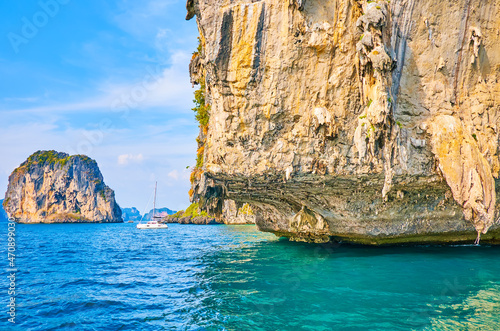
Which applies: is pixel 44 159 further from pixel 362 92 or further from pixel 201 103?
pixel 362 92

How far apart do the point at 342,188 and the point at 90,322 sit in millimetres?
13524

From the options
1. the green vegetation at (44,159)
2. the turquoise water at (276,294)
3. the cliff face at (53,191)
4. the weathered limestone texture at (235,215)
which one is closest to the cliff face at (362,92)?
the turquoise water at (276,294)

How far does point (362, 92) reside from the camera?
14.4 m

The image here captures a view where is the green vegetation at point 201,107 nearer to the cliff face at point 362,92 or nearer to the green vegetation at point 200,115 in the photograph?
the green vegetation at point 200,115

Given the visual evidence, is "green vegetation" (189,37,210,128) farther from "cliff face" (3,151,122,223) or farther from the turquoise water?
"cliff face" (3,151,122,223)

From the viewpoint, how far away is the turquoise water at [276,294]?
879 cm

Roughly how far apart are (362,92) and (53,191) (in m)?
134

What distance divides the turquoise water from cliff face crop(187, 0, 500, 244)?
3.95 meters

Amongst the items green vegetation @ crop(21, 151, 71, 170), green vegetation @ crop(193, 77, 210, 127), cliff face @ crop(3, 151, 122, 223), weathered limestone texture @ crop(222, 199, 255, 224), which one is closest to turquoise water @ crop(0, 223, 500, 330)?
green vegetation @ crop(193, 77, 210, 127)

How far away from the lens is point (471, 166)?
13578 mm

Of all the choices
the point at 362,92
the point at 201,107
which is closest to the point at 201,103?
the point at 201,107

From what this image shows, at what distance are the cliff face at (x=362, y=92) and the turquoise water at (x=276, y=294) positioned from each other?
3.95 meters

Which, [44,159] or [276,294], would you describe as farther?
[44,159]

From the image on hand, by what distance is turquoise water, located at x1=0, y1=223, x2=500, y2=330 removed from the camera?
8789 mm
